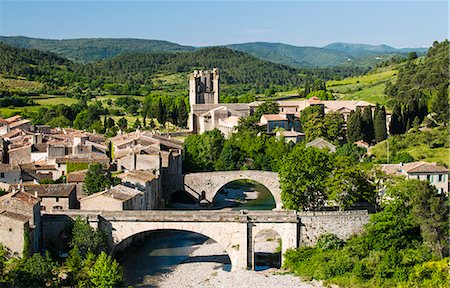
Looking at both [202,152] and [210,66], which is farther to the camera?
[210,66]

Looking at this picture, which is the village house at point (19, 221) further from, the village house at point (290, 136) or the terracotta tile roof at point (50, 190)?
the village house at point (290, 136)

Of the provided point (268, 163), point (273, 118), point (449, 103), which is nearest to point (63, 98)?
point (273, 118)

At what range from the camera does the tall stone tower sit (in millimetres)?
80375

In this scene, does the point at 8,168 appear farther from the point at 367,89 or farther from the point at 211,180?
the point at 367,89

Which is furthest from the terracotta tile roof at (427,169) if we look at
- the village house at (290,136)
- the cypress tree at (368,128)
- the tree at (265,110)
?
the tree at (265,110)

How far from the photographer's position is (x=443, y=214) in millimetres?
32312

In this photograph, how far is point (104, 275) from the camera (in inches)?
1091

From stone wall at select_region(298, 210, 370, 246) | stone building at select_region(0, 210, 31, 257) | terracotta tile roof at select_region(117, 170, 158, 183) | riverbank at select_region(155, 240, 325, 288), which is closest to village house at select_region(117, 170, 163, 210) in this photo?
terracotta tile roof at select_region(117, 170, 158, 183)

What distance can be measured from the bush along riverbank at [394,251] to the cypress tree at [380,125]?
25.4 m

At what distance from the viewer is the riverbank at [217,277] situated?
31.0 metres

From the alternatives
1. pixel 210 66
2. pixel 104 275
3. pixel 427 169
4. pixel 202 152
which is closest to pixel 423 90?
pixel 202 152

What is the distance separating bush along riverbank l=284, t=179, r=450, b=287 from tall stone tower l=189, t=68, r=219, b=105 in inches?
1882

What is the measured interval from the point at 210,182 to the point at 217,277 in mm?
16742

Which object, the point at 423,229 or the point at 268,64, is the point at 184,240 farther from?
the point at 268,64
